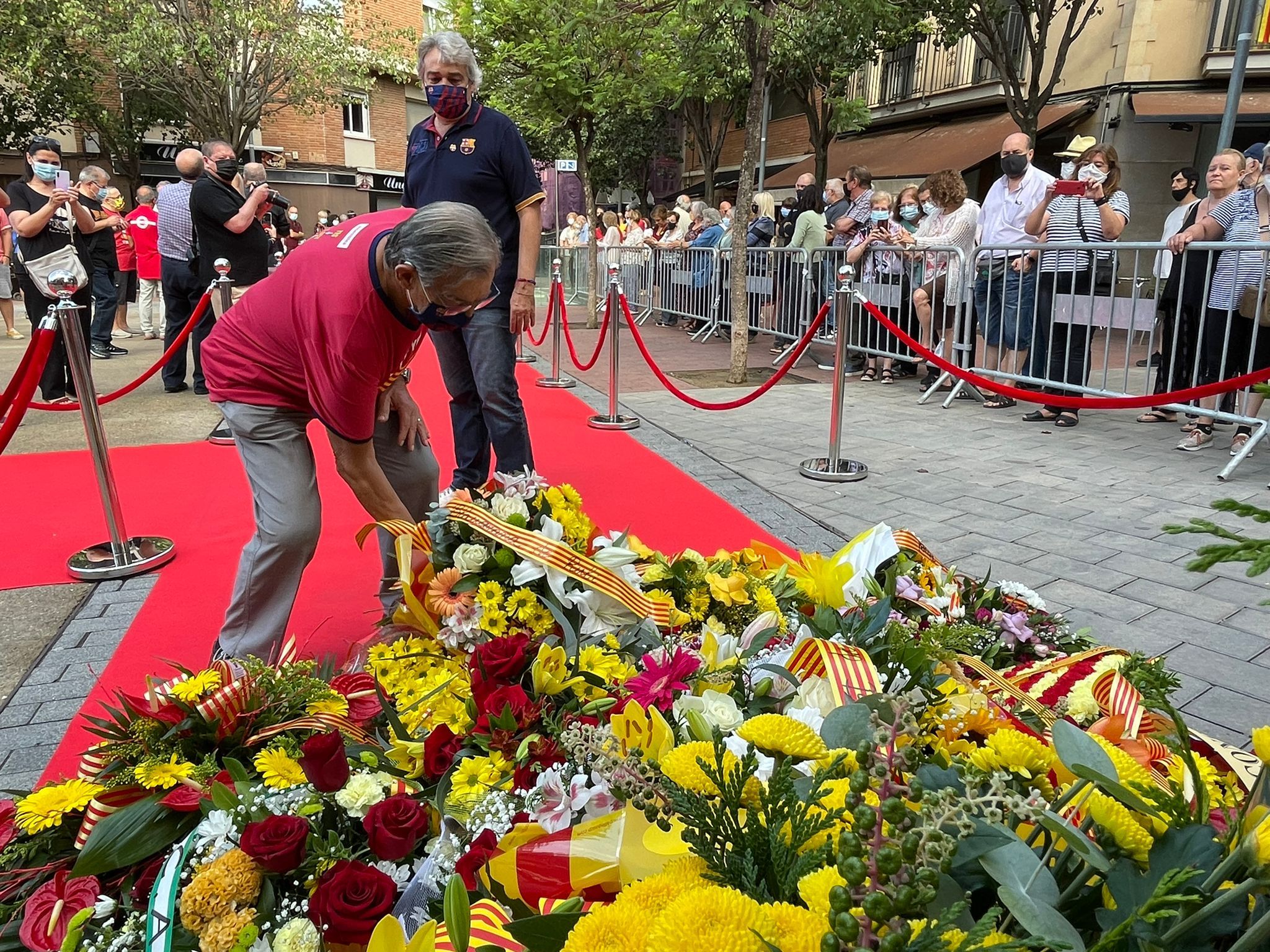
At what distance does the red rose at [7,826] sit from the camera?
1401 millimetres

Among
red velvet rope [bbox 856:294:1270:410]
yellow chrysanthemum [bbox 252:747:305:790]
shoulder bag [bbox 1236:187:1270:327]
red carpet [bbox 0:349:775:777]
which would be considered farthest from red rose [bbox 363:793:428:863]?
shoulder bag [bbox 1236:187:1270:327]

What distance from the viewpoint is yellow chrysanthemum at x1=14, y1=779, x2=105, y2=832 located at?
138cm

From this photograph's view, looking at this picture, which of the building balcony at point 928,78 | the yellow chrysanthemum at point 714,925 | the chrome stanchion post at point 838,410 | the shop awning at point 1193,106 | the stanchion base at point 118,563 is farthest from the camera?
the building balcony at point 928,78

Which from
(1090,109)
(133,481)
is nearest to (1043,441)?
(133,481)

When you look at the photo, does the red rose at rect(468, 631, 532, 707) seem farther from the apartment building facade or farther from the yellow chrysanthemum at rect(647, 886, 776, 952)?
the apartment building facade

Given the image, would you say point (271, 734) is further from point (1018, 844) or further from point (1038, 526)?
point (1038, 526)

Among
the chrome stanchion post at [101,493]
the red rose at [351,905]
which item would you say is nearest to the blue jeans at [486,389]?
the chrome stanchion post at [101,493]

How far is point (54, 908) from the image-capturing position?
126cm

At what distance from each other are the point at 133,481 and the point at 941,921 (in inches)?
230

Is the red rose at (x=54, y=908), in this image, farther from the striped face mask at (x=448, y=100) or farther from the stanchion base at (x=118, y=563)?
the striped face mask at (x=448, y=100)

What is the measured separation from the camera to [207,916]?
118cm

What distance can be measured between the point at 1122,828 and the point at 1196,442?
6.39 metres

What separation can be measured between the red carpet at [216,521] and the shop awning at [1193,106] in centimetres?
1275

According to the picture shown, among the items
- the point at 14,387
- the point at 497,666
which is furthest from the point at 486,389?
the point at 497,666
